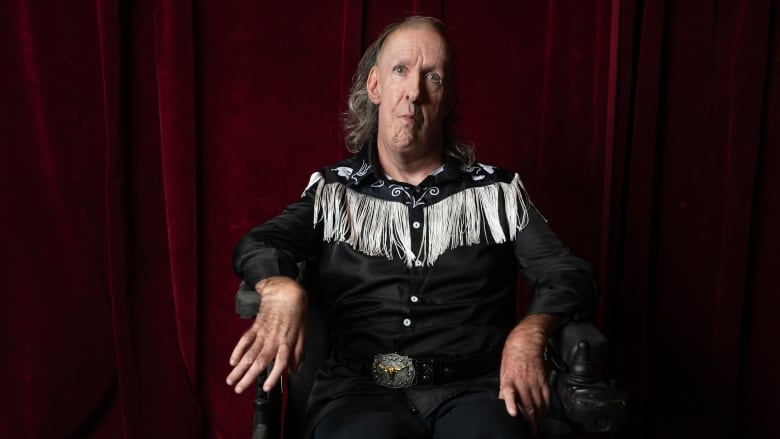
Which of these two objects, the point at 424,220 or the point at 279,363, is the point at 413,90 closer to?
the point at 424,220

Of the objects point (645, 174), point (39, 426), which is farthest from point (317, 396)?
point (645, 174)

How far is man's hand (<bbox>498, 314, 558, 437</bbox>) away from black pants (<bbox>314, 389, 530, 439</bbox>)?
71 millimetres

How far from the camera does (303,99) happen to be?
2.32 meters

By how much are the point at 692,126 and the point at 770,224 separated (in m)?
0.45

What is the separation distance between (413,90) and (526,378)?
73 centimetres

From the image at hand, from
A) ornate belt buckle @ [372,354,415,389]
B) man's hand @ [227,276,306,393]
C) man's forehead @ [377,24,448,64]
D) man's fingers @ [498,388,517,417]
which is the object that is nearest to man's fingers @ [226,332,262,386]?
man's hand @ [227,276,306,393]

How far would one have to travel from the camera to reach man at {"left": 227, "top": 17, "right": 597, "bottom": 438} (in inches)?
59.1

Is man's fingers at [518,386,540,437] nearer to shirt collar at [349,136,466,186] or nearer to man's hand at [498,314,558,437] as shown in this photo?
man's hand at [498,314,558,437]

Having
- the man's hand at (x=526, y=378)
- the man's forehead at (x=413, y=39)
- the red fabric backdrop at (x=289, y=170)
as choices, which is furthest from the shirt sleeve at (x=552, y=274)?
the red fabric backdrop at (x=289, y=170)

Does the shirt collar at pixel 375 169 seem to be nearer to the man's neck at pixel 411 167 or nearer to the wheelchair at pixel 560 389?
the man's neck at pixel 411 167

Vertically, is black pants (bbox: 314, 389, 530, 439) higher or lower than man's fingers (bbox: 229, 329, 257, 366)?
lower

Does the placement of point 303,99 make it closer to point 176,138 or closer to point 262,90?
point 262,90

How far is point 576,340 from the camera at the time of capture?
54.5 inches

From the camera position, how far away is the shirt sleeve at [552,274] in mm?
1464
